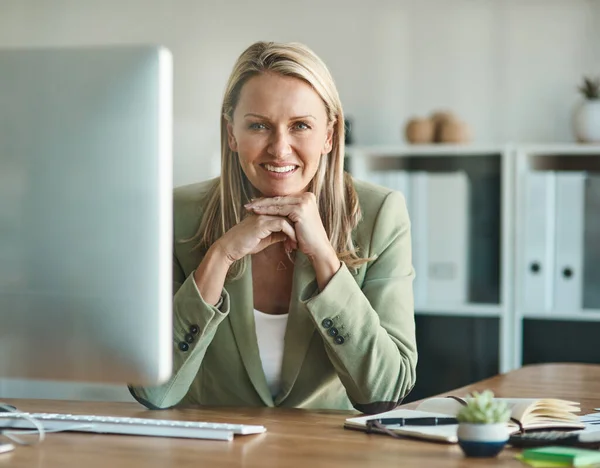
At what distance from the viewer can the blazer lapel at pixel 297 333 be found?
180 cm

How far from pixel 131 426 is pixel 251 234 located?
20.7 inches

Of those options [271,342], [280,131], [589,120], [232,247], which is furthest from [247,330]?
[589,120]

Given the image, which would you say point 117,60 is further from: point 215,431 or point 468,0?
point 468,0

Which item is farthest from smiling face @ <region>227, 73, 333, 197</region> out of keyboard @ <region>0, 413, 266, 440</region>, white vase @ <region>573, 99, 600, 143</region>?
white vase @ <region>573, 99, 600, 143</region>

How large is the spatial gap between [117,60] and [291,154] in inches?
31.4

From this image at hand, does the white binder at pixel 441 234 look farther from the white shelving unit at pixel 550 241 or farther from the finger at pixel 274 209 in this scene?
the finger at pixel 274 209

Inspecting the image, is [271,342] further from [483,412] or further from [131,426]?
[483,412]

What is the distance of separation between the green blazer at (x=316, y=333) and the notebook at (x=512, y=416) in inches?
8.1

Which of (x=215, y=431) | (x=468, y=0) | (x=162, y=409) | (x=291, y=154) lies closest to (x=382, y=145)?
(x=468, y=0)

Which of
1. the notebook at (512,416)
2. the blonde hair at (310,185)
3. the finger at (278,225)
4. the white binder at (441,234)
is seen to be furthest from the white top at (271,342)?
the white binder at (441,234)

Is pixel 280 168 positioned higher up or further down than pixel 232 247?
higher up

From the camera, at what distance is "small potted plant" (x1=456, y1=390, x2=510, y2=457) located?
3.75 feet

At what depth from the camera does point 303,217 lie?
5.67 ft

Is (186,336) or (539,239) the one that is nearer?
(186,336)
